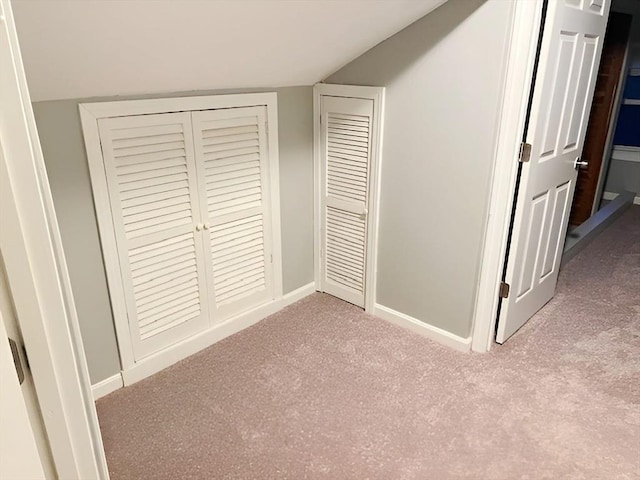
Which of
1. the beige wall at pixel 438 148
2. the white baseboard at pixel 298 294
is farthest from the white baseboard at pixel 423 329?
the white baseboard at pixel 298 294

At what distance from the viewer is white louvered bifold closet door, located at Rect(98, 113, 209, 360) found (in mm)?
2098

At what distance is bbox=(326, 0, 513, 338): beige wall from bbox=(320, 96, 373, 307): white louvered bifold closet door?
0.44ft

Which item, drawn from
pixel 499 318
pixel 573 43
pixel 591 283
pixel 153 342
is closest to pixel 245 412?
pixel 153 342

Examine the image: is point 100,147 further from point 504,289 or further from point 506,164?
point 504,289

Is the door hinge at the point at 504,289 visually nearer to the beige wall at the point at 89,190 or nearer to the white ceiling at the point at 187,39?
the beige wall at the point at 89,190

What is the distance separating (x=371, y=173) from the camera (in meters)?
2.72

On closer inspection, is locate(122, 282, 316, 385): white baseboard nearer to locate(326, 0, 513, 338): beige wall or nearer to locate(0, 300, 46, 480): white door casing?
locate(326, 0, 513, 338): beige wall

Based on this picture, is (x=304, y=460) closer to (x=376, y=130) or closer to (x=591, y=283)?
(x=376, y=130)

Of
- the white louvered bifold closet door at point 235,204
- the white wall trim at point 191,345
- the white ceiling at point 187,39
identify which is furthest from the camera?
the white louvered bifold closet door at point 235,204

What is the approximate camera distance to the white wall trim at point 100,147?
1.97 m

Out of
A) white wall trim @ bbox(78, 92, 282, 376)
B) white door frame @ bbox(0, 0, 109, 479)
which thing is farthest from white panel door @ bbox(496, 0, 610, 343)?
white door frame @ bbox(0, 0, 109, 479)

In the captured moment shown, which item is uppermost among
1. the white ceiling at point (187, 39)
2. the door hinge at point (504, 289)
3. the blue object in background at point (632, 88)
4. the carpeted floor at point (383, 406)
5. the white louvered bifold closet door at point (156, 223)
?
the white ceiling at point (187, 39)

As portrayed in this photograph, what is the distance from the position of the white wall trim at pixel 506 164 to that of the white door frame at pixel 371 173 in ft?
2.06

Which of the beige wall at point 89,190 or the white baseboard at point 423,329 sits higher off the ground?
the beige wall at point 89,190
